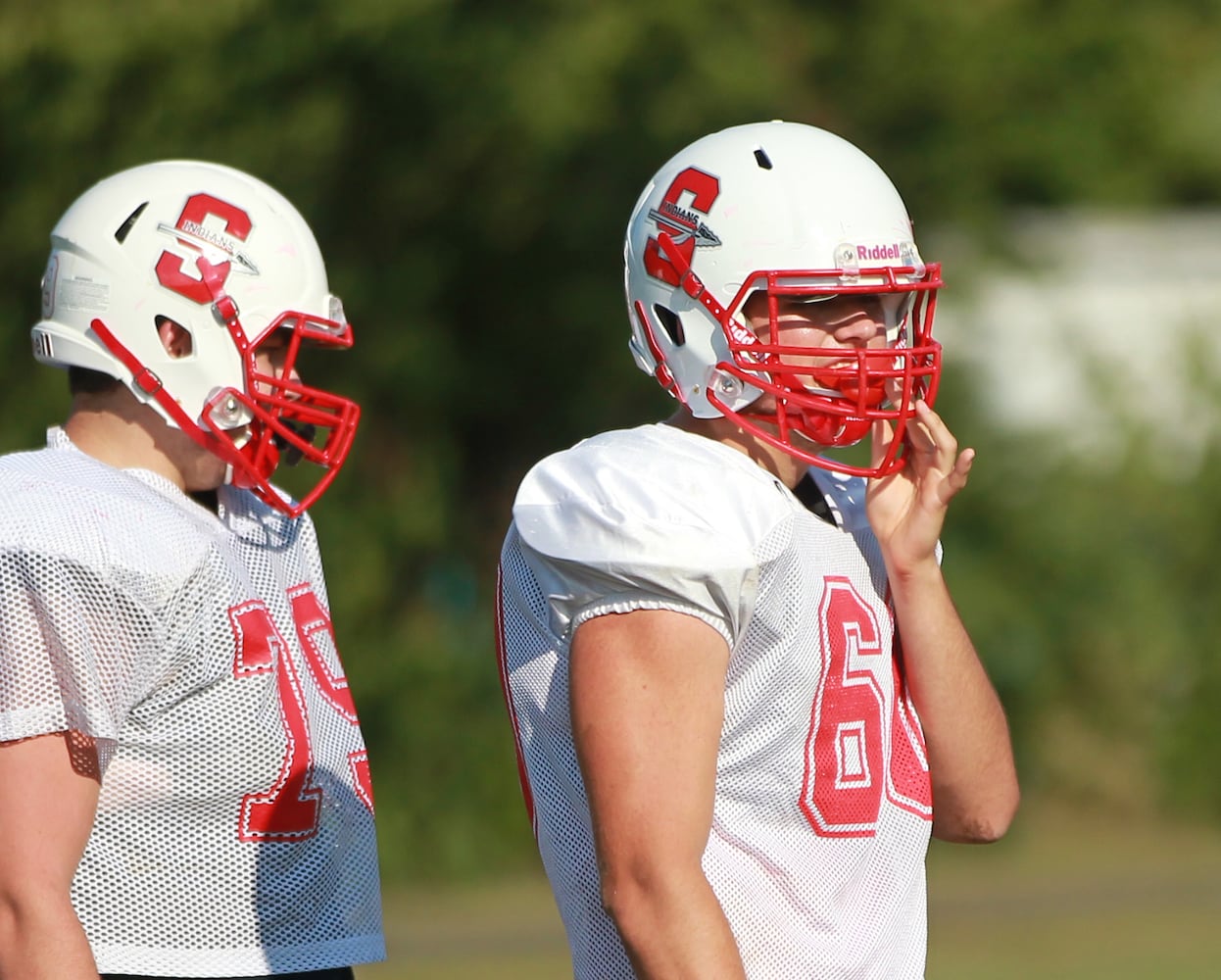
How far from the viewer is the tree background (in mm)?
7898

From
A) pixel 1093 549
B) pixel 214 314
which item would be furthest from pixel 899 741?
pixel 1093 549

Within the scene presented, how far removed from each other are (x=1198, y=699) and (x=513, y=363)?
181 inches

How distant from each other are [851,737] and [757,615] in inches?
8.8

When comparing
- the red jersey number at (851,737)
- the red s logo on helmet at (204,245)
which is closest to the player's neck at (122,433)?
the red s logo on helmet at (204,245)

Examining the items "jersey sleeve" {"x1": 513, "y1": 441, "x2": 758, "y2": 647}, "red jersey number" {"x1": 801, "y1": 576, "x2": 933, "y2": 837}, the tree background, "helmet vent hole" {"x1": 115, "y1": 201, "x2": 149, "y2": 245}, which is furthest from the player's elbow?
the tree background

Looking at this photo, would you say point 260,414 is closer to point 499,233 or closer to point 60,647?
point 60,647

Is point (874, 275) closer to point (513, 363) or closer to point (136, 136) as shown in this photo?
point (136, 136)

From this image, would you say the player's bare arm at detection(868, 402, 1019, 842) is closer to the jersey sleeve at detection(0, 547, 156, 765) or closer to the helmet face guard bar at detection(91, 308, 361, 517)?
the helmet face guard bar at detection(91, 308, 361, 517)

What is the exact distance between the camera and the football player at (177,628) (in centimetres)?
244

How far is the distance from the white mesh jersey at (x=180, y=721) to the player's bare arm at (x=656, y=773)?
2.30ft

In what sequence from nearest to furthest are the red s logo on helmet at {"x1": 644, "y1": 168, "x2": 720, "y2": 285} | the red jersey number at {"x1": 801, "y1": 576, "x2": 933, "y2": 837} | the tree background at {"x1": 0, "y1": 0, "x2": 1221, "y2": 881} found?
→ the red jersey number at {"x1": 801, "y1": 576, "x2": 933, "y2": 837} → the red s logo on helmet at {"x1": 644, "y1": 168, "x2": 720, "y2": 285} → the tree background at {"x1": 0, "y1": 0, "x2": 1221, "y2": 881}

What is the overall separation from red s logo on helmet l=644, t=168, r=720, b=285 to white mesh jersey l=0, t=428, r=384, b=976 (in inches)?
30.1

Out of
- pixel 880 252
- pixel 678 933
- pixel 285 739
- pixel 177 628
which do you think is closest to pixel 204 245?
pixel 177 628

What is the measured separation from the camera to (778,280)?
2473 millimetres
